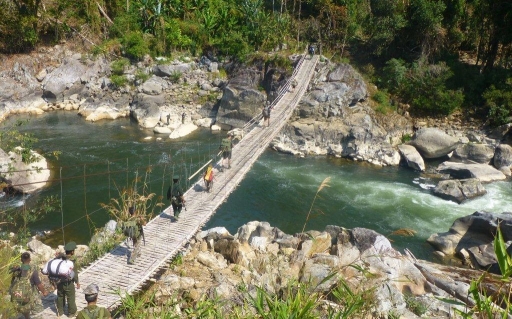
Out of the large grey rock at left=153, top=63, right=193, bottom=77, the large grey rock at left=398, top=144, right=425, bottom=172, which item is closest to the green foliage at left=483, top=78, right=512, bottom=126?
the large grey rock at left=398, top=144, right=425, bottom=172

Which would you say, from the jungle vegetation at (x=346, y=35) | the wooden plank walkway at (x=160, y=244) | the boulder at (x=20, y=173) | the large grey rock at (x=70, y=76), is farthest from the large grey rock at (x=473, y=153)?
the large grey rock at (x=70, y=76)

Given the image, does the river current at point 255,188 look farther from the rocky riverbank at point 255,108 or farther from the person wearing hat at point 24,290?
the person wearing hat at point 24,290

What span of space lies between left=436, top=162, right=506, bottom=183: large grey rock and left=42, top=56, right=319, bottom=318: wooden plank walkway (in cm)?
762

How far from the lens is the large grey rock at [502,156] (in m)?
15.4

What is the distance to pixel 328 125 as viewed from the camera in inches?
684

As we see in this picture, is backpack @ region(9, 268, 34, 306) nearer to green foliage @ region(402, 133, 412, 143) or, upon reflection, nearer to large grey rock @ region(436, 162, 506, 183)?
large grey rock @ region(436, 162, 506, 183)

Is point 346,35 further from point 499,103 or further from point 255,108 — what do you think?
point 499,103

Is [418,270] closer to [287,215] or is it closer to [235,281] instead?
[235,281]

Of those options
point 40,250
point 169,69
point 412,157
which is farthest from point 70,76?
point 412,157

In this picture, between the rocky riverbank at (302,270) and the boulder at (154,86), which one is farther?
the boulder at (154,86)

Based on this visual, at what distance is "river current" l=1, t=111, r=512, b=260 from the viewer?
1112cm

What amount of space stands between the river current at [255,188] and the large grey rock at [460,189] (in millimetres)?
305

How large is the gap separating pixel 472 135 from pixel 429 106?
2153mm

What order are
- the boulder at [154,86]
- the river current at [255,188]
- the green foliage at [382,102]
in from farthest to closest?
the boulder at [154,86] < the green foliage at [382,102] < the river current at [255,188]
